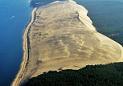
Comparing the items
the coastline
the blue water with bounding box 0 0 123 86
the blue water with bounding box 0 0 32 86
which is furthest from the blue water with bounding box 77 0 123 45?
the blue water with bounding box 0 0 32 86

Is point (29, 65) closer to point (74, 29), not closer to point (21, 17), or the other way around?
point (74, 29)

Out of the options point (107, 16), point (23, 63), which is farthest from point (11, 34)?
point (107, 16)

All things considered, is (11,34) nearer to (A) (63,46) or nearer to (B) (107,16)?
(A) (63,46)

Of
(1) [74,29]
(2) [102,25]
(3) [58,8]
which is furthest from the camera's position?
(3) [58,8]

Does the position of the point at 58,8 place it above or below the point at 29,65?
below

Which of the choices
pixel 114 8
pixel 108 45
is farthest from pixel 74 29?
pixel 114 8

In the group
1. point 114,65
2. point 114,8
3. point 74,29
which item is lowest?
point 114,8

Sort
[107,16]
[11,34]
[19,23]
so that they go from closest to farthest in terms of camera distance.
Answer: [11,34] → [19,23] → [107,16]
